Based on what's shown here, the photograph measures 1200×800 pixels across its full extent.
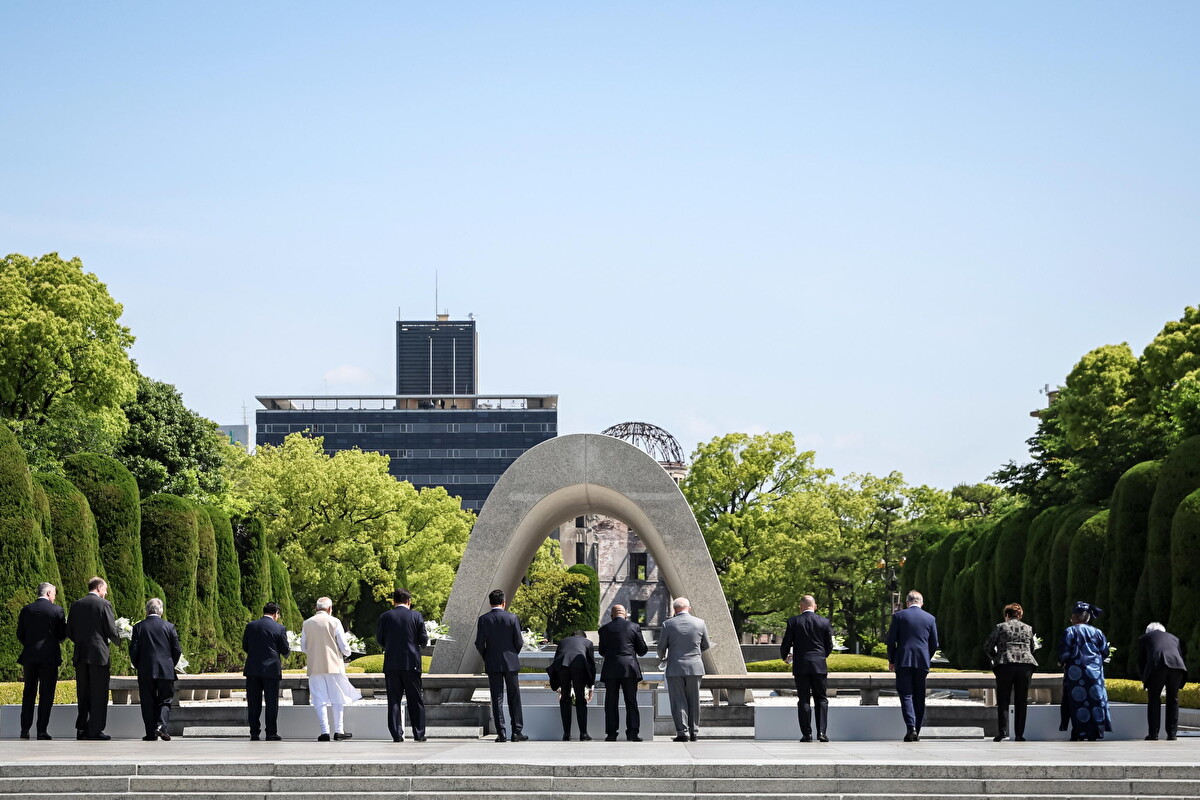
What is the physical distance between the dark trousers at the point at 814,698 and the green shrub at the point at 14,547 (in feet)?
43.5

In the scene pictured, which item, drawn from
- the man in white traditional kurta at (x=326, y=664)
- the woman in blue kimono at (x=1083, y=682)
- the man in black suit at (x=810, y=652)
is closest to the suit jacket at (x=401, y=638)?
the man in white traditional kurta at (x=326, y=664)

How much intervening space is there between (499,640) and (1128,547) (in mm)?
15609

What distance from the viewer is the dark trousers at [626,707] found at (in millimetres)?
15086

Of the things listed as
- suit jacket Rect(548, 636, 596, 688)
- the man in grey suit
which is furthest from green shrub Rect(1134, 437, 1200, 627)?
suit jacket Rect(548, 636, 596, 688)

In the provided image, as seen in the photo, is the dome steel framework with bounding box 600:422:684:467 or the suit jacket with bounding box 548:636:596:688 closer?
the suit jacket with bounding box 548:636:596:688

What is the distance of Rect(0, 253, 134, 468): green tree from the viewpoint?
37.2 m

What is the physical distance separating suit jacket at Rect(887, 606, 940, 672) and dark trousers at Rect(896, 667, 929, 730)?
0.08m

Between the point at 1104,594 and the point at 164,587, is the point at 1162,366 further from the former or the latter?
the point at 164,587

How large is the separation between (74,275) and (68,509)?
A: 16.2 meters

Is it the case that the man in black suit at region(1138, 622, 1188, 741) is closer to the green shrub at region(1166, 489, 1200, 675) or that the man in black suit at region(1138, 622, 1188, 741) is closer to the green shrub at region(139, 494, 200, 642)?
the green shrub at region(1166, 489, 1200, 675)

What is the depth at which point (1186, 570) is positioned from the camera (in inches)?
891

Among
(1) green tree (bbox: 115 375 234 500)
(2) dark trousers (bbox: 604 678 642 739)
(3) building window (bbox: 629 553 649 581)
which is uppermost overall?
(1) green tree (bbox: 115 375 234 500)

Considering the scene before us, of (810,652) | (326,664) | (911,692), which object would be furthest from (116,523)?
(911,692)

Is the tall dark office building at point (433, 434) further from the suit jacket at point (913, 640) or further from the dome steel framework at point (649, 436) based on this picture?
the suit jacket at point (913, 640)
